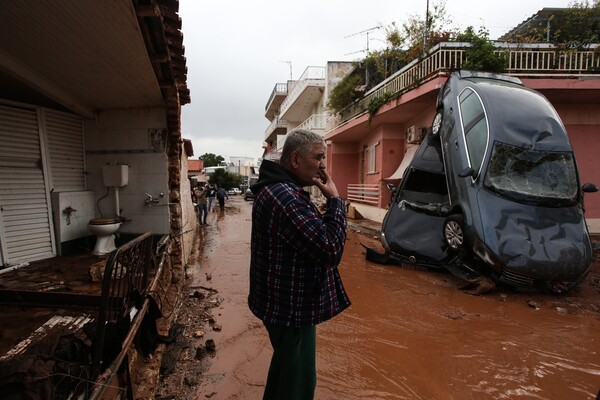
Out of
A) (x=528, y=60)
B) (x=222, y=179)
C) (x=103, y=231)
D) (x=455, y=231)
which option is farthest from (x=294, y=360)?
(x=222, y=179)

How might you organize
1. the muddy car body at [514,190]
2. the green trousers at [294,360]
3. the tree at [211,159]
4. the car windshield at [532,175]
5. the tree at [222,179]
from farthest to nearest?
the tree at [211,159] < the tree at [222,179] < the car windshield at [532,175] < the muddy car body at [514,190] < the green trousers at [294,360]

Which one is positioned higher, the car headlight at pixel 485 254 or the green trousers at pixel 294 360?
the green trousers at pixel 294 360

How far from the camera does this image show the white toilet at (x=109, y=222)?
5113mm

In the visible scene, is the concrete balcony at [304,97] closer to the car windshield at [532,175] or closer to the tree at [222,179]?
the tree at [222,179]

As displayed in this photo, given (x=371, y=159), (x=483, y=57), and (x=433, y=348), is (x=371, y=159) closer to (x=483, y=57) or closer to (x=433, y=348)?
(x=483, y=57)

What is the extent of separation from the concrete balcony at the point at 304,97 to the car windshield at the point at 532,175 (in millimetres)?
18168

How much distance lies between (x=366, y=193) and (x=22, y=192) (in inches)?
467

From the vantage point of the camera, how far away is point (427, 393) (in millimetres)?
2801

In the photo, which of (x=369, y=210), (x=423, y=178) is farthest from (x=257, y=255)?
(x=369, y=210)

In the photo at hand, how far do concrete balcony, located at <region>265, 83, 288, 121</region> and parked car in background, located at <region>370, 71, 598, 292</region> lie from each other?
27184 millimetres

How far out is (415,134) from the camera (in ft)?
39.5

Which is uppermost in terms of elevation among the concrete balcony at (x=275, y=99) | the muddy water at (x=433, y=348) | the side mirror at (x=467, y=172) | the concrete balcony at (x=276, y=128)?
the concrete balcony at (x=275, y=99)

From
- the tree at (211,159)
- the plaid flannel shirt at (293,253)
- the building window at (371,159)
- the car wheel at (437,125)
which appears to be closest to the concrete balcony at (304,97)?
the building window at (371,159)

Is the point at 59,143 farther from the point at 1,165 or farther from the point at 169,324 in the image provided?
the point at 169,324
